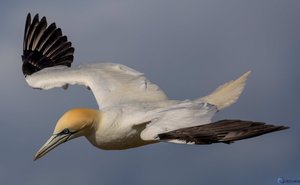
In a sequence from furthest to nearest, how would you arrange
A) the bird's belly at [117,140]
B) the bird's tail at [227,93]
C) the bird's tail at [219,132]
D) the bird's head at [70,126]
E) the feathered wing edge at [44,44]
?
the feathered wing edge at [44,44]
the bird's tail at [227,93]
the bird's belly at [117,140]
the bird's head at [70,126]
the bird's tail at [219,132]

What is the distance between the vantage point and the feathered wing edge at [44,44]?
728 inches

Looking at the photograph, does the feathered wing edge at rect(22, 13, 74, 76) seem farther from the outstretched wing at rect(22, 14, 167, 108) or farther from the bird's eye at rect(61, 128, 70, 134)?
the bird's eye at rect(61, 128, 70, 134)

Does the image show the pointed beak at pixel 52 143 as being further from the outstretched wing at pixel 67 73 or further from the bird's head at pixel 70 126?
the outstretched wing at pixel 67 73

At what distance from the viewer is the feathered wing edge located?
60.6ft

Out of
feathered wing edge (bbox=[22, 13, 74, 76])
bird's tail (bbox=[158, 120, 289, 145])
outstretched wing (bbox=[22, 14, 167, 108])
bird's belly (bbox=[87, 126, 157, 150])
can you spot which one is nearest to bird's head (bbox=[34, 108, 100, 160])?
bird's belly (bbox=[87, 126, 157, 150])

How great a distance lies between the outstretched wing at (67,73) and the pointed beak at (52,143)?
1469mm

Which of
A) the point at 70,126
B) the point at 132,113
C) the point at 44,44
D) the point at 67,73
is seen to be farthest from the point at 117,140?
the point at 44,44

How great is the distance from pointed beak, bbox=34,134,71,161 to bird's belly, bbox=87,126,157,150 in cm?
50

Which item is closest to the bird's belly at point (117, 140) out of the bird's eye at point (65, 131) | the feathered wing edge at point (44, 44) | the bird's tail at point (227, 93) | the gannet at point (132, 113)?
the gannet at point (132, 113)

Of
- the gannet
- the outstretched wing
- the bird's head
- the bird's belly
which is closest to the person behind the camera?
the gannet

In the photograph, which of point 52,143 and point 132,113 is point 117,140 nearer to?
point 132,113

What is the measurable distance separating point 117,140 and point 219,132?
247cm

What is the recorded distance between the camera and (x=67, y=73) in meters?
16.2

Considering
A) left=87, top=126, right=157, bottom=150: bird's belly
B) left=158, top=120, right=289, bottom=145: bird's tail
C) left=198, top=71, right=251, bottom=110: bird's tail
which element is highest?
left=198, top=71, right=251, bottom=110: bird's tail
